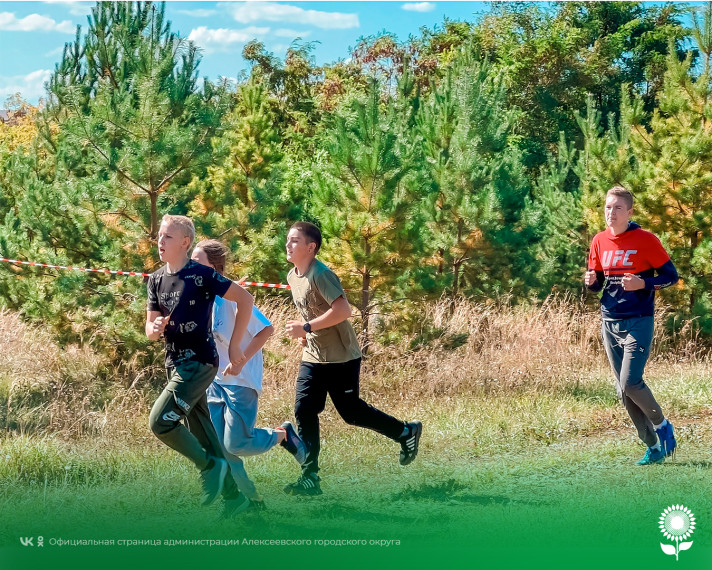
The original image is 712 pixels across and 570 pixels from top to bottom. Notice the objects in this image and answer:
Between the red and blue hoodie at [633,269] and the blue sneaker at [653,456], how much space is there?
0.92 meters

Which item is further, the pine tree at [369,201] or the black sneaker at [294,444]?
the pine tree at [369,201]

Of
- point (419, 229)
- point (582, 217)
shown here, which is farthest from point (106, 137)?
point (582, 217)

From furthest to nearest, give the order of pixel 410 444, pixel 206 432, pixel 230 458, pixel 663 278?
pixel 663 278 < pixel 410 444 < pixel 230 458 < pixel 206 432

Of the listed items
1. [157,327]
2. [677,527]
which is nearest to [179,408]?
[157,327]

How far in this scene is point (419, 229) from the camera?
1070 cm

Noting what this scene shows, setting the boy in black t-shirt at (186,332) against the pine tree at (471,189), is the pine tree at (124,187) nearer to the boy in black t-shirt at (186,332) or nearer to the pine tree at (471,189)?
the pine tree at (471,189)

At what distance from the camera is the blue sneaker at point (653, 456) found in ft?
21.1

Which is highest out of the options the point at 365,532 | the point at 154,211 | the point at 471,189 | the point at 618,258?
the point at 471,189

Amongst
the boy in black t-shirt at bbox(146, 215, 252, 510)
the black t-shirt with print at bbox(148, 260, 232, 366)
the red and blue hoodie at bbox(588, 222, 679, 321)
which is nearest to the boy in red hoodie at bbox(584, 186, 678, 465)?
the red and blue hoodie at bbox(588, 222, 679, 321)

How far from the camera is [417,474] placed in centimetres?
636

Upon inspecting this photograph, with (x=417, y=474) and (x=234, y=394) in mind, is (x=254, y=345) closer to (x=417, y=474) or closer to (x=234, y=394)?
(x=234, y=394)

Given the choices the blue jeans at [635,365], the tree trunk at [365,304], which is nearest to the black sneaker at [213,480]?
the blue jeans at [635,365]

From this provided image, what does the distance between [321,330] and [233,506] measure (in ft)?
3.89

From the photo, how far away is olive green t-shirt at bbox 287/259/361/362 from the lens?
5672 millimetres
